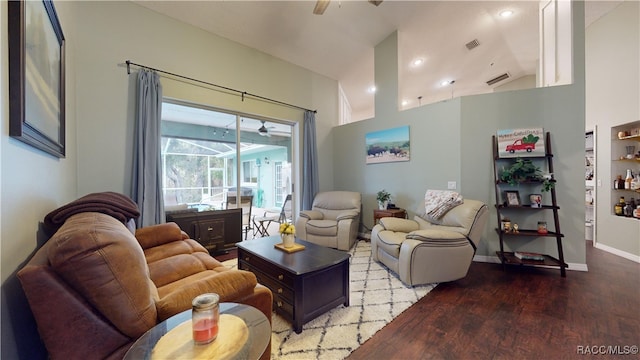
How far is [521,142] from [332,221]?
9.45ft

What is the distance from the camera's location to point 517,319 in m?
1.99

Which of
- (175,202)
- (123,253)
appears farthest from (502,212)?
(175,202)

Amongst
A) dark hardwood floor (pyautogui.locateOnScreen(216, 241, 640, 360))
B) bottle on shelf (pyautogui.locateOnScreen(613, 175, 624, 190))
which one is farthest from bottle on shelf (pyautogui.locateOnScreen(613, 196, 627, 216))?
dark hardwood floor (pyautogui.locateOnScreen(216, 241, 640, 360))

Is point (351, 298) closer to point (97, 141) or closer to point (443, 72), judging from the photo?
point (97, 141)

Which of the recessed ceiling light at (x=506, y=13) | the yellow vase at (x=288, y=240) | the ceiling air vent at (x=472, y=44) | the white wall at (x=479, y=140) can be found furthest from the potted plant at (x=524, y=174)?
the yellow vase at (x=288, y=240)

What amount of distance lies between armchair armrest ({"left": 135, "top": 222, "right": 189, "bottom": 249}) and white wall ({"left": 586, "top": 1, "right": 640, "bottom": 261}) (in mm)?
6090

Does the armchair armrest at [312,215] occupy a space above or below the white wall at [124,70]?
below

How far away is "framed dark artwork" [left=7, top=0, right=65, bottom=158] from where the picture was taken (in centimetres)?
102

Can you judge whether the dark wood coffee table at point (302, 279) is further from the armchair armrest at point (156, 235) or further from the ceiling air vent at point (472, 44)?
the ceiling air vent at point (472, 44)

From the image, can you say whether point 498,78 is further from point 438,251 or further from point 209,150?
point 209,150

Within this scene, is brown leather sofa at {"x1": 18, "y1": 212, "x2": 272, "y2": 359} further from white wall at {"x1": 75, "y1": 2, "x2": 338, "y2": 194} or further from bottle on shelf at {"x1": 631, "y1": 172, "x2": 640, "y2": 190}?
bottle on shelf at {"x1": 631, "y1": 172, "x2": 640, "y2": 190}

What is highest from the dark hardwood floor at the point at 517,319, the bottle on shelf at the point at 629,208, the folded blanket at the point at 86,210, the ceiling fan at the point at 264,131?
the ceiling fan at the point at 264,131

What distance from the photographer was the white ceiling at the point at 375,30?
3398 mm

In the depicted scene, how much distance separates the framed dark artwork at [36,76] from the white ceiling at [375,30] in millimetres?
2068
